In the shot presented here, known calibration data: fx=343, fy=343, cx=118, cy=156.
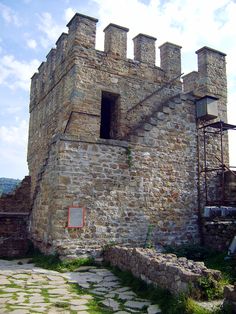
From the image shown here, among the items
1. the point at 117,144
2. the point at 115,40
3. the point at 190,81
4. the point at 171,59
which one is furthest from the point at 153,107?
the point at 117,144

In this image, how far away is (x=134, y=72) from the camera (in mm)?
11258

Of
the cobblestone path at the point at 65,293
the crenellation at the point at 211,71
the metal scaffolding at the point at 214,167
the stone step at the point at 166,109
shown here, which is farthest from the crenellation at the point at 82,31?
the cobblestone path at the point at 65,293

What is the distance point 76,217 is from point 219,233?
13.9ft

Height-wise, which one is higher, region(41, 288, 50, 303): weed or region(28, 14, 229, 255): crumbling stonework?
region(28, 14, 229, 255): crumbling stonework

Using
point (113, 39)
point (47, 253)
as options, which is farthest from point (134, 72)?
point (47, 253)

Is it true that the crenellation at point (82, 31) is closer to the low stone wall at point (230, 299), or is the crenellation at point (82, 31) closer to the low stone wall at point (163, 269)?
the low stone wall at point (163, 269)

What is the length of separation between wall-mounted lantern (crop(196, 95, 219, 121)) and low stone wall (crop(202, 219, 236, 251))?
10.9ft

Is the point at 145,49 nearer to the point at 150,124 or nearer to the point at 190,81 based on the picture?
the point at 190,81

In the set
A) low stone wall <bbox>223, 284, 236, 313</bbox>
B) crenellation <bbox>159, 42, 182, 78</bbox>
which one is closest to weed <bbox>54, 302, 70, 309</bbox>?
low stone wall <bbox>223, 284, 236, 313</bbox>

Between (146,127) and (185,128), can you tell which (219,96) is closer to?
(185,128)

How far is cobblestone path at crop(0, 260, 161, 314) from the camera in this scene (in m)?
4.98

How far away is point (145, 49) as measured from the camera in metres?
11.4

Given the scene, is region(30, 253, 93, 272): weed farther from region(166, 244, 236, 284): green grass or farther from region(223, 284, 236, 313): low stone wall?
region(223, 284, 236, 313): low stone wall

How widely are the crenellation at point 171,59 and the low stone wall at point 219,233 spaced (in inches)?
205
